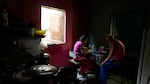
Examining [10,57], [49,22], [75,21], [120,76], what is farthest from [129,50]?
[10,57]

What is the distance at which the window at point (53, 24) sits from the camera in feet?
11.1

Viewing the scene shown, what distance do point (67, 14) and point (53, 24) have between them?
509mm

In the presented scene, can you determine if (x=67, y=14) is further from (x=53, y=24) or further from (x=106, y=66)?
(x=106, y=66)

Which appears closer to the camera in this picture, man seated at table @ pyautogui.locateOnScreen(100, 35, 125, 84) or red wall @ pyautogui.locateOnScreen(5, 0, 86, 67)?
red wall @ pyautogui.locateOnScreen(5, 0, 86, 67)

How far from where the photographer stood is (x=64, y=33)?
3826mm

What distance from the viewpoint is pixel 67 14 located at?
3787mm

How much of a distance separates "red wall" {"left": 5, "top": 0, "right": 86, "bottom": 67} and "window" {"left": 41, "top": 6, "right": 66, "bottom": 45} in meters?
0.13

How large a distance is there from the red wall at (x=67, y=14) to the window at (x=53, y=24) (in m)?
0.13

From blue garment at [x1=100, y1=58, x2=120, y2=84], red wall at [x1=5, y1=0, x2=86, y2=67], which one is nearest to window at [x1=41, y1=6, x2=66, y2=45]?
red wall at [x1=5, y1=0, x2=86, y2=67]

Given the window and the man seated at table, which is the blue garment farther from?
the window

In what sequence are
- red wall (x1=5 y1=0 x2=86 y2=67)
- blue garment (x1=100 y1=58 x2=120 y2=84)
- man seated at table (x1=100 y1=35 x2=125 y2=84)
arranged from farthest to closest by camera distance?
1. blue garment (x1=100 y1=58 x2=120 y2=84)
2. man seated at table (x1=100 y1=35 x2=125 y2=84)
3. red wall (x1=5 y1=0 x2=86 y2=67)

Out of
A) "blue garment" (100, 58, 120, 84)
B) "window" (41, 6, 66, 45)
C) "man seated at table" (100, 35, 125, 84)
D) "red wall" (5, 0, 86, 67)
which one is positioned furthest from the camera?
"window" (41, 6, 66, 45)

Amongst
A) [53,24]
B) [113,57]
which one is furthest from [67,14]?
[113,57]

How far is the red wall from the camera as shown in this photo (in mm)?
2756
